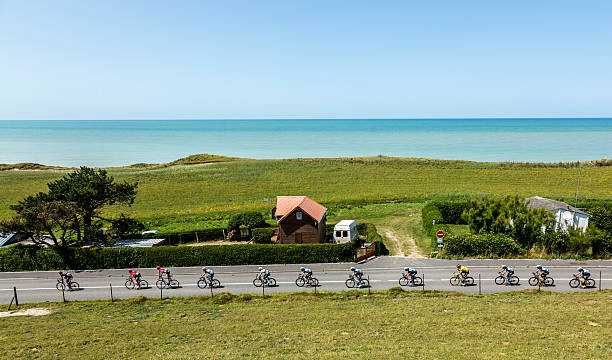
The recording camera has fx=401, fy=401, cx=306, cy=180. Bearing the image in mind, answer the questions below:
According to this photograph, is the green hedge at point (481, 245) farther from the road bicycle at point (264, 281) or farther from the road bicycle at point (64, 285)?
the road bicycle at point (64, 285)

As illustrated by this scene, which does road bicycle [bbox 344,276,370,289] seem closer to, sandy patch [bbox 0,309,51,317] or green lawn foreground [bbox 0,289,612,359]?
green lawn foreground [bbox 0,289,612,359]

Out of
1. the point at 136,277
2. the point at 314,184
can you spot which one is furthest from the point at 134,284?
the point at 314,184

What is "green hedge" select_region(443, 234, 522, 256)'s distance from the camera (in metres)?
36.4

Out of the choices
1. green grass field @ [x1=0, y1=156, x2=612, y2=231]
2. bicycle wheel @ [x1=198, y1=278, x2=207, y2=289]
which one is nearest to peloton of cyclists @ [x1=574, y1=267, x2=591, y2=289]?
bicycle wheel @ [x1=198, y1=278, x2=207, y2=289]

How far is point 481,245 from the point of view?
36625 millimetres

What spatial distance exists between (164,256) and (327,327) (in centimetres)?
2146

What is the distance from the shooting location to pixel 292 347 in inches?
742

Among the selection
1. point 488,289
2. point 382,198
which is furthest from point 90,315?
point 382,198

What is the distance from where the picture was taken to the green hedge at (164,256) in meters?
37.2

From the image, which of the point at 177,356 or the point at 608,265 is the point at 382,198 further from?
the point at 177,356

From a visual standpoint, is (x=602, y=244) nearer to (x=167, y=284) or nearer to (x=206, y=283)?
(x=206, y=283)

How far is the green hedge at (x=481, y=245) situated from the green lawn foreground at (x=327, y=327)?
8864 millimetres

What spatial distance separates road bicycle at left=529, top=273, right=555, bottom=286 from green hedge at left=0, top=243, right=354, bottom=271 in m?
14.6

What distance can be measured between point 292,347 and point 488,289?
1745cm
